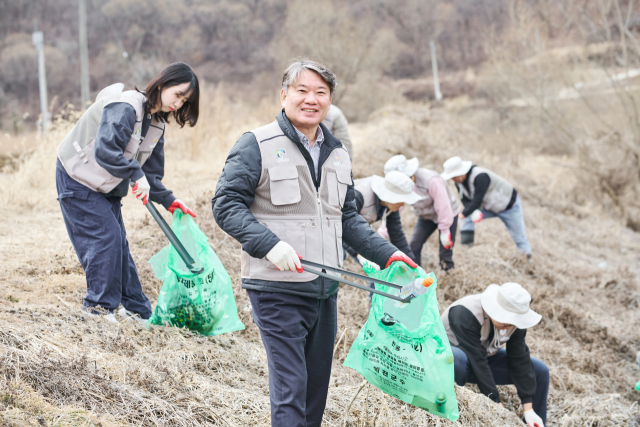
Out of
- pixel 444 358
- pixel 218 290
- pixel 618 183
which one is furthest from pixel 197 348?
pixel 618 183

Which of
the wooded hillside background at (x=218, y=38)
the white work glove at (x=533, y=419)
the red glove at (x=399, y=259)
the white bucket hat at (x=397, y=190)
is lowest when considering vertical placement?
the white work glove at (x=533, y=419)

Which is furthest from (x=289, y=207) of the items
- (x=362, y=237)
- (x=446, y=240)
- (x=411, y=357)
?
(x=446, y=240)

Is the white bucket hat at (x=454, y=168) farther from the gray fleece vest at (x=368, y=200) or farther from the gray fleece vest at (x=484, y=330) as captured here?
the gray fleece vest at (x=484, y=330)

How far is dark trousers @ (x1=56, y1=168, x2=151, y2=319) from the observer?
2902mm

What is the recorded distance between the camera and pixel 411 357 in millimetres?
2193

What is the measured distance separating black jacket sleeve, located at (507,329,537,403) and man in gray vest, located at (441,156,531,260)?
286 centimetres

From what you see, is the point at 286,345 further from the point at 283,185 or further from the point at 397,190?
the point at 397,190

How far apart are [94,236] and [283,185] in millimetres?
1472

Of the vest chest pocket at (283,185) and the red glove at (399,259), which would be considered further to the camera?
the red glove at (399,259)

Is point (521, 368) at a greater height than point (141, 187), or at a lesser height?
lesser

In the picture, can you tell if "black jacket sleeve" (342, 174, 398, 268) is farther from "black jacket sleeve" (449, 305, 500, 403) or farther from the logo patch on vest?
"black jacket sleeve" (449, 305, 500, 403)

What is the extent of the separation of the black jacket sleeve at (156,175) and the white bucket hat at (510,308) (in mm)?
2001

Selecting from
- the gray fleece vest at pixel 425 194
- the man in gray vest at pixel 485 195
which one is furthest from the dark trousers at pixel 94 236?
the man in gray vest at pixel 485 195

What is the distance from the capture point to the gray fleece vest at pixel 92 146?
9.36 ft
